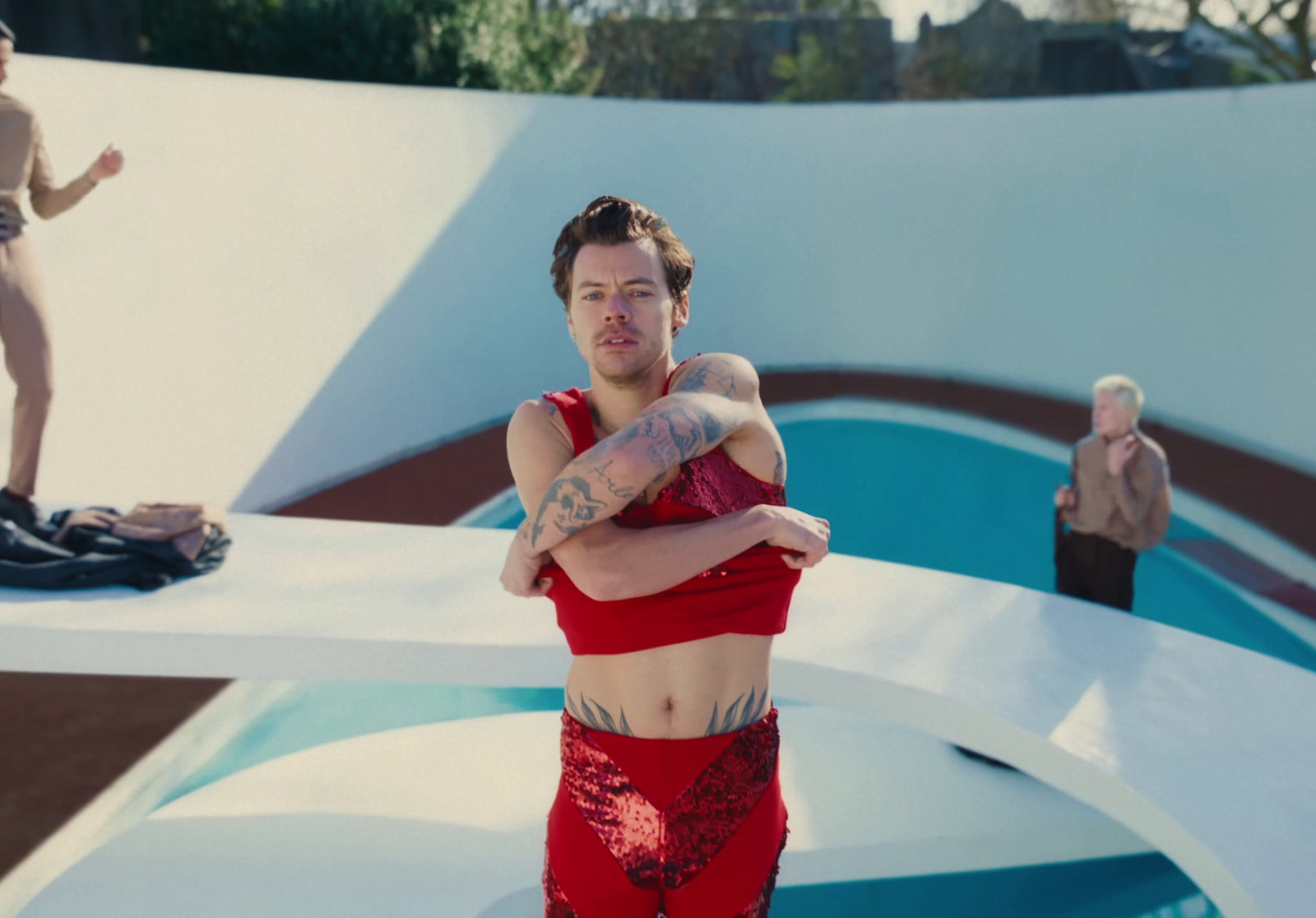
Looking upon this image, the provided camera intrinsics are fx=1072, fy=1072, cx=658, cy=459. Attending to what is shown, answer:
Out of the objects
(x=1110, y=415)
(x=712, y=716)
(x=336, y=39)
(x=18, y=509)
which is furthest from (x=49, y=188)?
(x=336, y=39)

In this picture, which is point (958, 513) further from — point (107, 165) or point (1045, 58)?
point (1045, 58)

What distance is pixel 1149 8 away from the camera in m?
13.5

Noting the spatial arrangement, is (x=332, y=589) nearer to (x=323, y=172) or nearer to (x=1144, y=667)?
(x=1144, y=667)

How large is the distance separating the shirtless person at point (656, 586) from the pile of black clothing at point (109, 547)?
2.29m

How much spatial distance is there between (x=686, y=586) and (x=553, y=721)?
2760mm

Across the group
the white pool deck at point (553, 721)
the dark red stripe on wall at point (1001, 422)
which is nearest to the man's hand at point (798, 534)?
the white pool deck at point (553, 721)

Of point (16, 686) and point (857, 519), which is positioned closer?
point (16, 686)

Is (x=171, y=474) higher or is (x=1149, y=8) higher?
(x=1149, y=8)

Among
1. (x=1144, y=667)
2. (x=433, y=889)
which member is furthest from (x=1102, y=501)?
(x=433, y=889)

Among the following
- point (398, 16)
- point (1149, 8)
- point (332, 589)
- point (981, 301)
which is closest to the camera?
point (332, 589)

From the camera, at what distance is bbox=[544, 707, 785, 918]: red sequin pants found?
1.67m

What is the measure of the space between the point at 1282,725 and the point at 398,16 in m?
8.86

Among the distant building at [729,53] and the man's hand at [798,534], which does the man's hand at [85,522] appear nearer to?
the man's hand at [798,534]

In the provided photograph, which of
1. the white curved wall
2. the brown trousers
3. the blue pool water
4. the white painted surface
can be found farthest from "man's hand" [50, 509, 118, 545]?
the blue pool water
